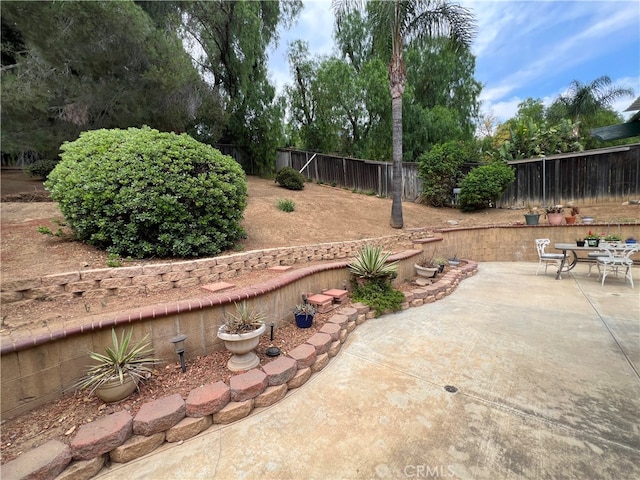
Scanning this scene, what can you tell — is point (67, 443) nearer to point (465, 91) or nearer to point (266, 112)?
point (266, 112)

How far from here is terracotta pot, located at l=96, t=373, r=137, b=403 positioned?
2006 mm

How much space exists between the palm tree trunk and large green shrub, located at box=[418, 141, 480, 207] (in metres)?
3.14

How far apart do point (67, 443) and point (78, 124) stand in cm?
717

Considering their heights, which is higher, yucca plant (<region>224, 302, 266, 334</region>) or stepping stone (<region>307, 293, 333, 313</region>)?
yucca plant (<region>224, 302, 266, 334</region>)

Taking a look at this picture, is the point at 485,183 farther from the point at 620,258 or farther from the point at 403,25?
the point at 403,25

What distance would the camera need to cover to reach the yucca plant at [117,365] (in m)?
2.04

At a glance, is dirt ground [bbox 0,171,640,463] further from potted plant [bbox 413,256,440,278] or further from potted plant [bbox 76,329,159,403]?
potted plant [bbox 413,256,440,278]

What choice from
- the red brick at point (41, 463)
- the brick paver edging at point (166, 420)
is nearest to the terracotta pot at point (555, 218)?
the brick paver edging at point (166, 420)

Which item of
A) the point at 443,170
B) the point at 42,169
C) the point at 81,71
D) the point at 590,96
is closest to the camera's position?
the point at 81,71

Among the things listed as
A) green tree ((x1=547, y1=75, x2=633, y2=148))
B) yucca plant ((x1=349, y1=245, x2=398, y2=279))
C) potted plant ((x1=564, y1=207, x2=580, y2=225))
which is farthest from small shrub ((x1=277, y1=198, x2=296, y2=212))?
green tree ((x1=547, y1=75, x2=633, y2=148))

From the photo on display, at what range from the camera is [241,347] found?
8.08 ft

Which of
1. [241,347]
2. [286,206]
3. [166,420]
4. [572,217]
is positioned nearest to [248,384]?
[241,347]

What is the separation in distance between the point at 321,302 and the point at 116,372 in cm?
229

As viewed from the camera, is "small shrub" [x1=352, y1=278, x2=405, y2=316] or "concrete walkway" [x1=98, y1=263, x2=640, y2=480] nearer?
"concrete walkway" [x1=98, y1=263, x2=640, y2=480]
